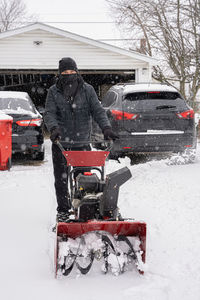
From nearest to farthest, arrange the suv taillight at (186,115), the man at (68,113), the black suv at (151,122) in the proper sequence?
the man at (68,113)
the black suv at (151,122)
the suv taillight at (186,115)

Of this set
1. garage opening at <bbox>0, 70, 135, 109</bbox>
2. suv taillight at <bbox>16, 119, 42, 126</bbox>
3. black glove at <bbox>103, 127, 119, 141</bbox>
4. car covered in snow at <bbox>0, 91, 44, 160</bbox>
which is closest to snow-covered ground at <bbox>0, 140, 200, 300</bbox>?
black glove at <bbox>103, 127, 119, 141</bbox>

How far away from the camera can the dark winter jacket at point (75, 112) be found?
153 inches

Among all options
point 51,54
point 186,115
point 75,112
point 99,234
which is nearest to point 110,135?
point 75,112

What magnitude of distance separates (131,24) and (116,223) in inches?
882

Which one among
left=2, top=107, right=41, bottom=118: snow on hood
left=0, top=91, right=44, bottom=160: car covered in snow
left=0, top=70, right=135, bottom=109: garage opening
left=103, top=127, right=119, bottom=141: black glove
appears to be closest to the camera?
left=103, top=127, right=119, bottom=141: black glove

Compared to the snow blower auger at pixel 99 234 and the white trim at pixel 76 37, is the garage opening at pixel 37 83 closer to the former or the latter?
the white trim at pixel 76 37

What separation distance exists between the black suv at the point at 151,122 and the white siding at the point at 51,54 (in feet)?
22.8

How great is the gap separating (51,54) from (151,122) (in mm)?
7821

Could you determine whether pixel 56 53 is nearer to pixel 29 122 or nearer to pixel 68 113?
pixel 29 122

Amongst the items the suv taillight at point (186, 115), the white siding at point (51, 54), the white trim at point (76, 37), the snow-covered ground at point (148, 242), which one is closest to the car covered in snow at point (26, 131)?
the snow-covered ground at point (148, 242)

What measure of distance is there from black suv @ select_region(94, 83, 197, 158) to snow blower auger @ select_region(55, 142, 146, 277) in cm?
405

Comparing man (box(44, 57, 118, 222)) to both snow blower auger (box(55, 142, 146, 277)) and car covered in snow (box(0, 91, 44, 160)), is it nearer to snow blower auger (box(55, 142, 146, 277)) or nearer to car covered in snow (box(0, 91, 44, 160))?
snow blower auger (box(55, 142, 146, 277))

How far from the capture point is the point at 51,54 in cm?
1402

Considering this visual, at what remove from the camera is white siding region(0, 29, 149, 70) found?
45.0 ft
